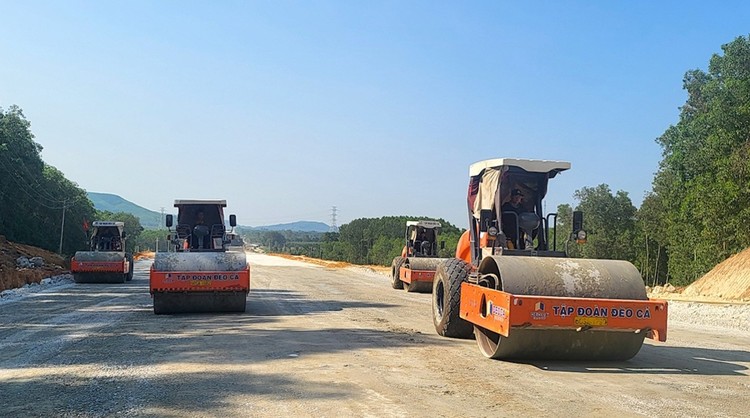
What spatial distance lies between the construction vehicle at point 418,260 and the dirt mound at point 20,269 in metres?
13.7

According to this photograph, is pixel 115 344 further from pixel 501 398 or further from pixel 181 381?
pixel 501 398

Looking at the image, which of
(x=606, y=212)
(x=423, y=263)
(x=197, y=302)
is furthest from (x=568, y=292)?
(x=606, y=212)

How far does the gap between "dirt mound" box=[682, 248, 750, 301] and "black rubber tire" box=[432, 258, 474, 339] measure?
54.6ft

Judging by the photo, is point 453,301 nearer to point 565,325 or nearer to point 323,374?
point 565,325

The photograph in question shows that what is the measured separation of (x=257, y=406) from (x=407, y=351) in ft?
11.8

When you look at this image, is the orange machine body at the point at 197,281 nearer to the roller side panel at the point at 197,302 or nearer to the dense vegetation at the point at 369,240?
the roller side panel at the point at 197,302

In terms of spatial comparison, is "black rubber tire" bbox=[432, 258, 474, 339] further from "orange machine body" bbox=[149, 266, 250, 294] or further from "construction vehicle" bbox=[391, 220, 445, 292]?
"construction vehicle" bbox=[391, 220, 445, 292]

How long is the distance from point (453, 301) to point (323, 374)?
11.2ft

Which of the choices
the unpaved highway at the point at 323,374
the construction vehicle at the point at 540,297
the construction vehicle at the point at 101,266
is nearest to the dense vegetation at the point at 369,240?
the construction vehicle at the point at 101,266

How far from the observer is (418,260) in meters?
25.4

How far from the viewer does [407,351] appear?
959cm

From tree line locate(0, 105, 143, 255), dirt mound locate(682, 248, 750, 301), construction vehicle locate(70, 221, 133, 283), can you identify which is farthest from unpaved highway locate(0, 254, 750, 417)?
tree line locate(0, 105, 143, 255)

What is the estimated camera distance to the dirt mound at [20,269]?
22.8 meters

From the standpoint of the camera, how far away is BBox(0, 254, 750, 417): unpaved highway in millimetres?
6422
